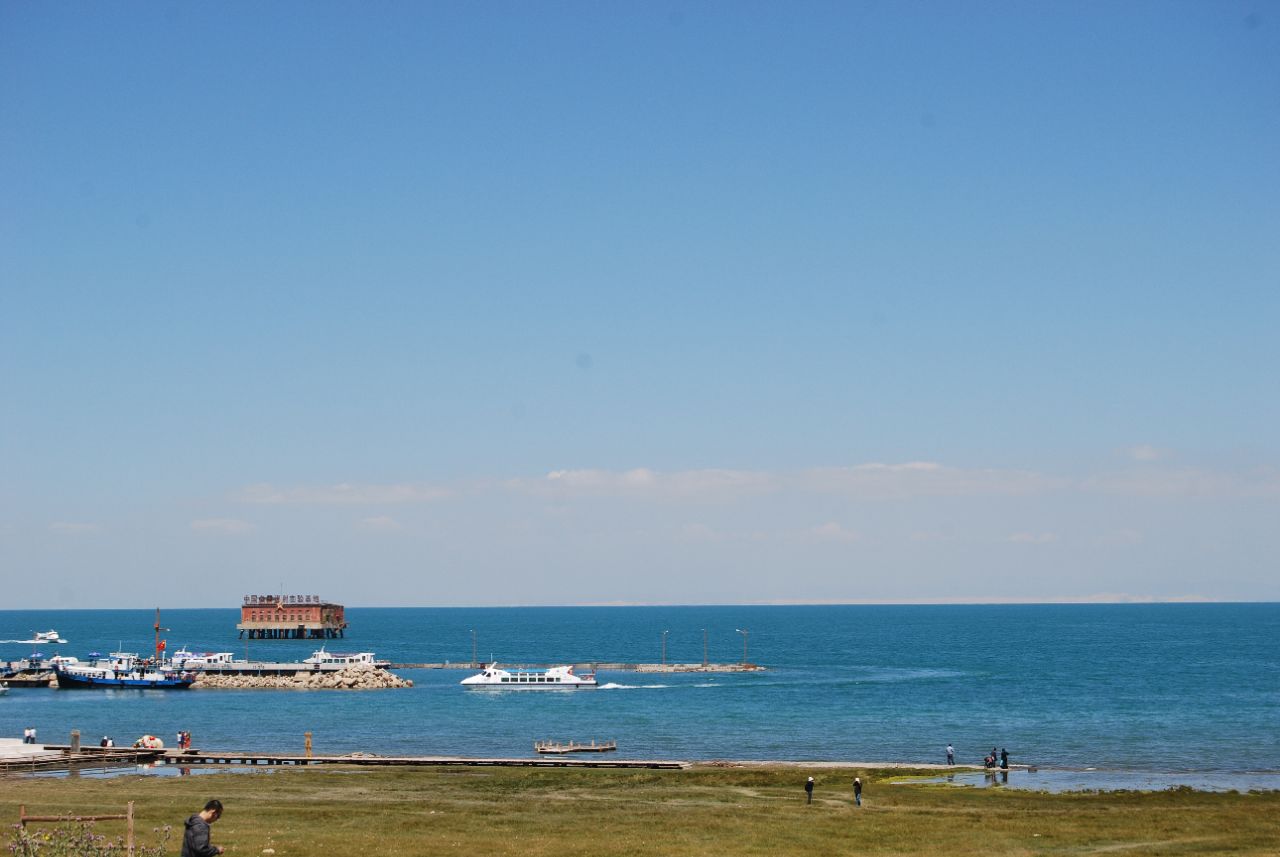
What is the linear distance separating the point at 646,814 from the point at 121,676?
375 feet

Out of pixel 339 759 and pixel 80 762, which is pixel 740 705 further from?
pixel 80 762

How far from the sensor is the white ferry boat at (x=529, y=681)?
485ft

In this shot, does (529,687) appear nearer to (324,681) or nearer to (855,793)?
(324,681)

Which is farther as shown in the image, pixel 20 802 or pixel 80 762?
pixel 80 762

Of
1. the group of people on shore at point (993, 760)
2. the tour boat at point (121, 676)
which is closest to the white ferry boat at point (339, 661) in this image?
the tour boat at point (121, 676)

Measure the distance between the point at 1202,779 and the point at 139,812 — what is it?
54816mm

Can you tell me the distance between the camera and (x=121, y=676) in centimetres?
14925

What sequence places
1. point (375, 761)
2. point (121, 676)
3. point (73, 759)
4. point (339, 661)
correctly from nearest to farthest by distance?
point (73, 759) → point (375, 761) → point (121, 676) → point (339, 661)

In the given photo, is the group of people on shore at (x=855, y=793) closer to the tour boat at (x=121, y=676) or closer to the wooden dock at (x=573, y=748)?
the wooden dock at (x=573, y=748)

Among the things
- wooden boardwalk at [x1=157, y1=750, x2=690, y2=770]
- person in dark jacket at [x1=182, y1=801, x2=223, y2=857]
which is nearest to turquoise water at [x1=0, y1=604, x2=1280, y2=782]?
wooden boardwalk at [x1=157, y1=750, x2=690, y2=770]

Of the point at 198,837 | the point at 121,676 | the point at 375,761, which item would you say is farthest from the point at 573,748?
the point at 121,676

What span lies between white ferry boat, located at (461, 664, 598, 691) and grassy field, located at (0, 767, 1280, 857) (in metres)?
78.7

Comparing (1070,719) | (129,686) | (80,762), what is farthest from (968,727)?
(129,686)

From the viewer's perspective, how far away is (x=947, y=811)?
179 ft
